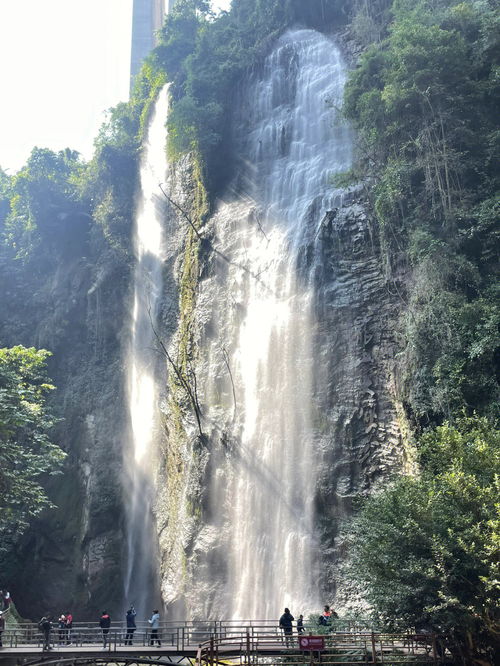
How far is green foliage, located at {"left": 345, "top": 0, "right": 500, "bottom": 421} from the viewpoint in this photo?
1886 centimetres

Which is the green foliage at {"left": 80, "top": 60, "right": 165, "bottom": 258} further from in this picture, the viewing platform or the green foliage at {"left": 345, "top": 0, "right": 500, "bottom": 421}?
the viewing platform

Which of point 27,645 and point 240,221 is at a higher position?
point 240,221

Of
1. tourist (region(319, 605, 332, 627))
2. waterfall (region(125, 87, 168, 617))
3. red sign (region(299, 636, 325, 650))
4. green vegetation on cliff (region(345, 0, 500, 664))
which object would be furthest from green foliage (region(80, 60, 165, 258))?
red sign (region(299, 636, 325, 650))

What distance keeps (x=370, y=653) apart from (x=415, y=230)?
44.2ft

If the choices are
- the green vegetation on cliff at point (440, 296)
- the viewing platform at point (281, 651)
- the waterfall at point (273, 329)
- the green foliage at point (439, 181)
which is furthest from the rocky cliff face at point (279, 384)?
the viewing platform at point (281, 651)

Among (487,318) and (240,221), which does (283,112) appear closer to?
(240,221)

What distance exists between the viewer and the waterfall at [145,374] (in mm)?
31078

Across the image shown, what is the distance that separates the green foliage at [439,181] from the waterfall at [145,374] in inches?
572

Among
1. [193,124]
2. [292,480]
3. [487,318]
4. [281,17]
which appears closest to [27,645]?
[292,480]

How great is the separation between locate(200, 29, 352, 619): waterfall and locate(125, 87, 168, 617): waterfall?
20.8 feet

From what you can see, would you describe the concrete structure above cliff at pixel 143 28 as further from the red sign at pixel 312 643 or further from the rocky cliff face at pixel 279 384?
the red sign at pixel 312 643

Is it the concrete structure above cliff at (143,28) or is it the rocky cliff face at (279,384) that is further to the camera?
the concrete structure above cliff at (143,28)

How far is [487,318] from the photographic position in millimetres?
18500

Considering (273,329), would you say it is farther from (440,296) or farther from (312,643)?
(312,643)
